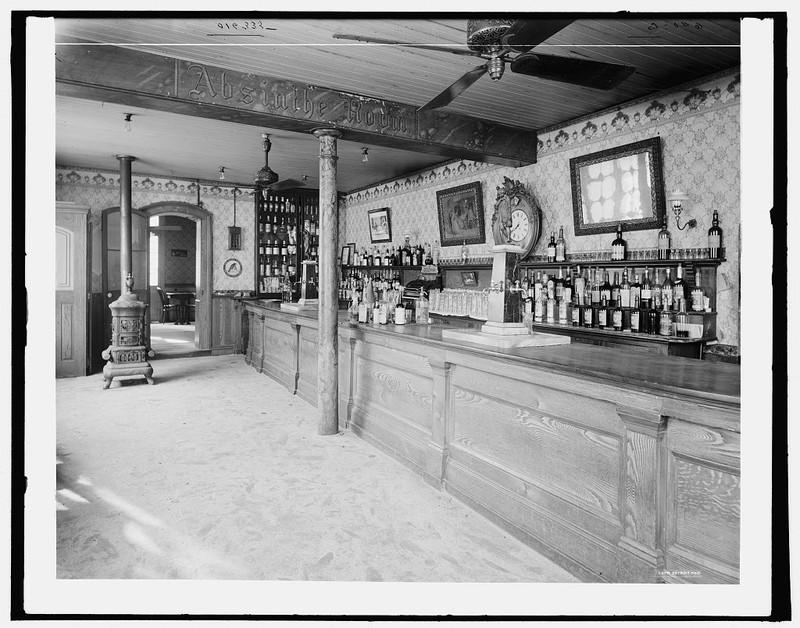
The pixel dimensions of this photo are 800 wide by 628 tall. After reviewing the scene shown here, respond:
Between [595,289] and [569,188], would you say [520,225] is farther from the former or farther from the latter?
[595,289]

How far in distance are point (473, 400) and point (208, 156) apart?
5.92 meters

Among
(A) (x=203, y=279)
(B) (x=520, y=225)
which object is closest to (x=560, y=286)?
(B) (x=520, y=225)

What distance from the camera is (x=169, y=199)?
356 inches

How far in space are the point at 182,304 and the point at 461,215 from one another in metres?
10.3

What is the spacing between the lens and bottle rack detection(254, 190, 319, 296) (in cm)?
982

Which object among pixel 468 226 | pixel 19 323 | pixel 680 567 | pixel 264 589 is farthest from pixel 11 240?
pixel 468 226

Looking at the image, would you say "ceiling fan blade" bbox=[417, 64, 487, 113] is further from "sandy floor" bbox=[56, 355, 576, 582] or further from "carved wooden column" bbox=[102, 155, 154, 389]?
"carved wooden column" bbox=[102, 155, 154, 389]

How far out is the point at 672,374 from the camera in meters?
2.25

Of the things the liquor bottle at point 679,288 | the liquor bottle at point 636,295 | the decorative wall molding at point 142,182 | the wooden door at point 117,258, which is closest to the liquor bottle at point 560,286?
the liquor bottle at point 636,295

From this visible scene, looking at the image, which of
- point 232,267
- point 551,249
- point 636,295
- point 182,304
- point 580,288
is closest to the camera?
point 636,295

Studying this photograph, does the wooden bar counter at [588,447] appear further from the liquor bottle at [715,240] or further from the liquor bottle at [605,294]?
the liquor bottle at [605,294]

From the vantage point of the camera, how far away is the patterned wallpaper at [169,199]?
8070 millimetres

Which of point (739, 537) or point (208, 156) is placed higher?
point (208, 156)
